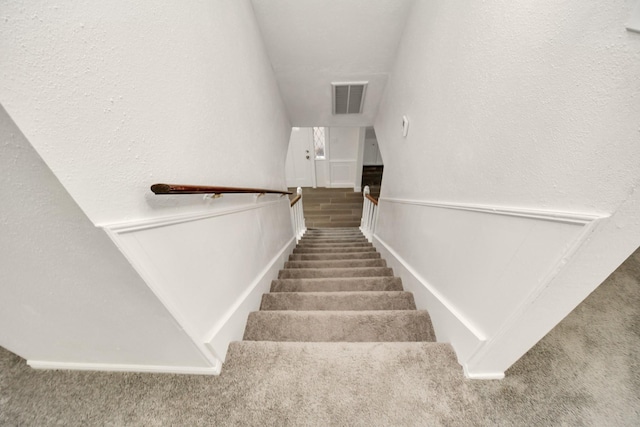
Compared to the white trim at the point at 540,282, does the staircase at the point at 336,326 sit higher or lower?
lower

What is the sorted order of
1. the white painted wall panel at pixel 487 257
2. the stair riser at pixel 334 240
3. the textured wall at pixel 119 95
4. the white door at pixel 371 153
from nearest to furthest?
the textured wall at pixel 119 95 < the white painted wall panel at pixel 487 257 < the stair riser at pixel 334 240 < the white door at pixel 371 153

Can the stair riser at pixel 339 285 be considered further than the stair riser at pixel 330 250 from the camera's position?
No

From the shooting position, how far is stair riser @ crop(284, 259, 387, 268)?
2.36m

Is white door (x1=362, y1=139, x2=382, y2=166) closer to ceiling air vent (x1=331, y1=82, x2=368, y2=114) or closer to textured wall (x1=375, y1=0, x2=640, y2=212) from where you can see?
ceiling air vent (x1=331, y1=82, x2=368, y2=114)

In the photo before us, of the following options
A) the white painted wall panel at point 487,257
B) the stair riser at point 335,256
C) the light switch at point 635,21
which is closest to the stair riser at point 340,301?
the white painted wall panel at point 487,257

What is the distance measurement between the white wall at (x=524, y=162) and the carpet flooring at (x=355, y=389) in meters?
0.16

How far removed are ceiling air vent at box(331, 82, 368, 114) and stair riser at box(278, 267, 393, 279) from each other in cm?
227

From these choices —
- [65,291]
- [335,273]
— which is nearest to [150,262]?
[65,291]

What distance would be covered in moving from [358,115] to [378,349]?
3.12 m

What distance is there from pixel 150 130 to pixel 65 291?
25.8 inches

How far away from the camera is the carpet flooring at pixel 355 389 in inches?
32.1

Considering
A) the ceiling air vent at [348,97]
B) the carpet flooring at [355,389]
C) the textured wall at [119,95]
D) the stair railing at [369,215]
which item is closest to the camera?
the textured wall at [119,95]

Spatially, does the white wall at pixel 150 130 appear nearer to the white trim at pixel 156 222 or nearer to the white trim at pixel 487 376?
the white trim at pixel 156 222

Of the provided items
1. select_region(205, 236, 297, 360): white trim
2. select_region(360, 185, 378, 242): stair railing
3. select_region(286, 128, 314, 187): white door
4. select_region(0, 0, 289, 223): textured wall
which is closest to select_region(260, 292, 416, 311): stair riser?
select_region(205, 236, 297, 360): white trim
